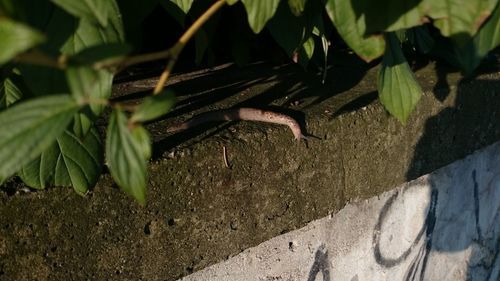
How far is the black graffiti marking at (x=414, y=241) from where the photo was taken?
74.9 inches

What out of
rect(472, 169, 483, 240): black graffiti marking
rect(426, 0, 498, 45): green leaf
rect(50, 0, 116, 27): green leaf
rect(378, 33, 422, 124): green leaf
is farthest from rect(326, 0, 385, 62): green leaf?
rect(472, 169, 483, 240): black graffiti marking

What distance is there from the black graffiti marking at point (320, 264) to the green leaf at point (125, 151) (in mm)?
1148

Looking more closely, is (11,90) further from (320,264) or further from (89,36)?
(320,264)

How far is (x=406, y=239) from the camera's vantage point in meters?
2.06

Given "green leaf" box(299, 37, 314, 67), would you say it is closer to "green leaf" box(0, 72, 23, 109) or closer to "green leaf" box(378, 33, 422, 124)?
"green leaf" box(378, 33, 422, 124)

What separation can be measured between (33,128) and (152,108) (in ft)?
0.30

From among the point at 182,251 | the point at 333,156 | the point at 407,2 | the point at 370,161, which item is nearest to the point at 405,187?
the point at 370,161

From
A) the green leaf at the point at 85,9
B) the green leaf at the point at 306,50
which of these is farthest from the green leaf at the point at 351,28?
the green leaf at the point at 306,50

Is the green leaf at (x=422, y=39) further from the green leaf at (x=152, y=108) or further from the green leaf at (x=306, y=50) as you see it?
the green leaf at (x=152, y=108)

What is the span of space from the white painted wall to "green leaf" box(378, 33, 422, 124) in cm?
45

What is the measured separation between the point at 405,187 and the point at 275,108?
0.57 metres

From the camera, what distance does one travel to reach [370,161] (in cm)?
164

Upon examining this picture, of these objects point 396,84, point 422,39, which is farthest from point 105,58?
point 422,39

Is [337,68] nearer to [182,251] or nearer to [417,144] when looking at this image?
[417,144]
